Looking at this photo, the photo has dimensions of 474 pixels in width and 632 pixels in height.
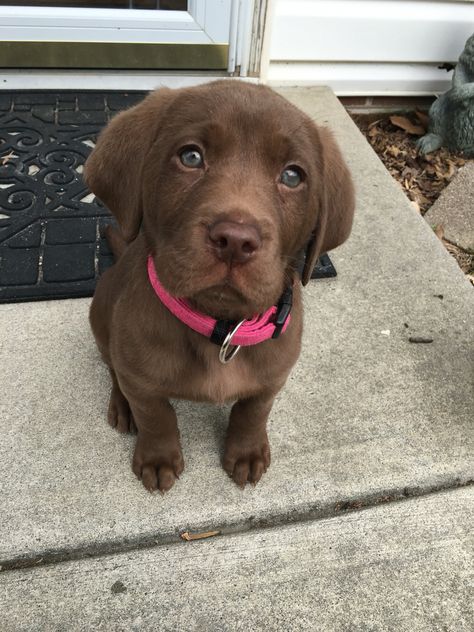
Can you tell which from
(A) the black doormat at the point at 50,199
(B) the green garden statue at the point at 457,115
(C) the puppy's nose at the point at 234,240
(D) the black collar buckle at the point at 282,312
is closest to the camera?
(C) the puppy's nose at the point at 234,240

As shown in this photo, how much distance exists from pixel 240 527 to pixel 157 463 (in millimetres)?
382

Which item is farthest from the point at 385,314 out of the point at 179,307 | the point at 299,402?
the point at 179,307

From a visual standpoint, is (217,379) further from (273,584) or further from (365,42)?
(365,42)

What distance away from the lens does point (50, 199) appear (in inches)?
132

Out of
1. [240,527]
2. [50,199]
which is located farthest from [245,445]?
[50,199]

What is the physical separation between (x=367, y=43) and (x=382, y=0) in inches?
12.0

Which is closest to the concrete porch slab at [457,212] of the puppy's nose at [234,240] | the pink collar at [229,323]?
the pink collar at [229,323]

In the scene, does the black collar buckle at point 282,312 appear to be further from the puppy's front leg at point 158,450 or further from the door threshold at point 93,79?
the door threshold at point 93,79

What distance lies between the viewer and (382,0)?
172 inches

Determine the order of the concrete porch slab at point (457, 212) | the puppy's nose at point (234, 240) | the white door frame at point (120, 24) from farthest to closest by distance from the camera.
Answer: the white door frame at point (120, 24) → the concrete porch slab at point (457, 212) → the puppy's nose at point (234, 240)

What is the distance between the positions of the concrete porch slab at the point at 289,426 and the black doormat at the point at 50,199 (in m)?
0.16

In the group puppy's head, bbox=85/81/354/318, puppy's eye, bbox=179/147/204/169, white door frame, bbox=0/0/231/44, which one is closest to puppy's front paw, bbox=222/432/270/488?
puppy's head, bbox=85/81/354/318

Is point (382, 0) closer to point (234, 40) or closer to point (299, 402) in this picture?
point (234, 40)

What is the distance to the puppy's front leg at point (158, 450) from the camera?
6.86 ft
